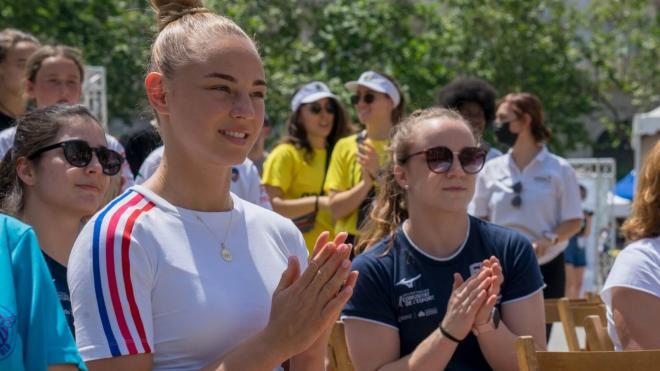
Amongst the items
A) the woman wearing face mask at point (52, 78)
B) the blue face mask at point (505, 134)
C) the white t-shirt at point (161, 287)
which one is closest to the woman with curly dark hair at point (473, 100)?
the blue face mask at point (505, 134)

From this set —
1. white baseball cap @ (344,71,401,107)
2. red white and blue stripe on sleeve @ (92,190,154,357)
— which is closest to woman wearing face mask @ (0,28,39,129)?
white baseball cap @ (344,71,401,107)

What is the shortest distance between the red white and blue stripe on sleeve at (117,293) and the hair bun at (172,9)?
0.58m

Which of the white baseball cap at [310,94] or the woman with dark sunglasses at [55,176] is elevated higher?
the white baseball cap at [310,94]

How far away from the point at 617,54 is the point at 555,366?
2649 centimetres

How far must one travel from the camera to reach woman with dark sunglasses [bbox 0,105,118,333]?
3.57m

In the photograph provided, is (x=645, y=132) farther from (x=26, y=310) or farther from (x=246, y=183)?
(x=26, y=310)

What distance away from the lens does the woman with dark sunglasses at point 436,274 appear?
12.1ft

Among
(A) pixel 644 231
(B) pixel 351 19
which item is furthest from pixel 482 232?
→ (B) pixel 351 19

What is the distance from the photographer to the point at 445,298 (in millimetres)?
3834

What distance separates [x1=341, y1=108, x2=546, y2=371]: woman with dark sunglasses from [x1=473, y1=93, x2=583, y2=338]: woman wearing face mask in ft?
8.87

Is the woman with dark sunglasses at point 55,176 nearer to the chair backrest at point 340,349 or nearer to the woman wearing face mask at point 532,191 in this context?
the chair backrest at point 340,349

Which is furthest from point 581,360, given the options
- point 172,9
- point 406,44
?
point 406,44

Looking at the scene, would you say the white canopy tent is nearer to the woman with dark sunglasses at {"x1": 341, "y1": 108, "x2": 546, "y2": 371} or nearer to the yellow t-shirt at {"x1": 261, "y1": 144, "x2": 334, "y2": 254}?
the yellow t-shirt at {"x1": 261, "y1": 144, "x2": 334, "y2": 254}

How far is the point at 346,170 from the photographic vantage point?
6.43 m
